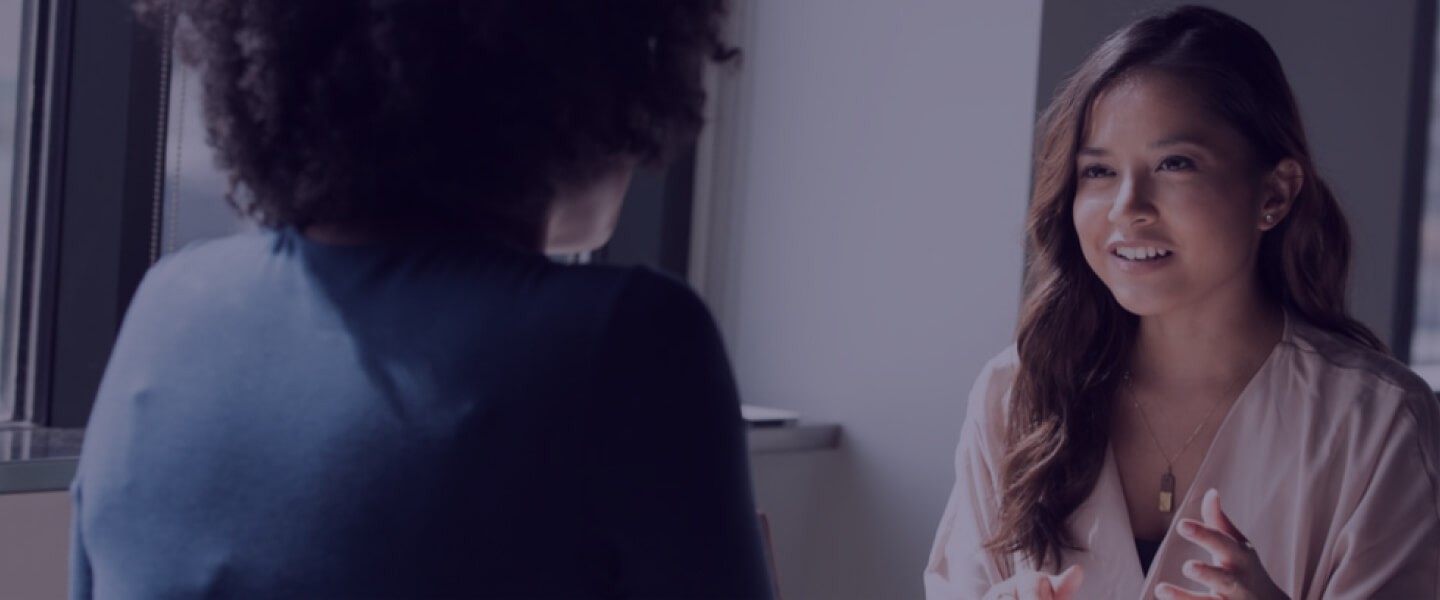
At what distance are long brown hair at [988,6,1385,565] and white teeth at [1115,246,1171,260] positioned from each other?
0.50 ft

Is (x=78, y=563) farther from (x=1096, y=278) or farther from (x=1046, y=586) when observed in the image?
(x=1096, y=278)

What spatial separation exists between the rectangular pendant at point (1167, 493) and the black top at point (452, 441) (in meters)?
1.27

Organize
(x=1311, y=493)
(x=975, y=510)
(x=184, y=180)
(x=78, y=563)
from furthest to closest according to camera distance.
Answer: (x=184, y=180) → (x=975, y=510) → (x=1311, y=493) → (x=78, y=563)

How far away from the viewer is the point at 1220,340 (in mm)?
1937

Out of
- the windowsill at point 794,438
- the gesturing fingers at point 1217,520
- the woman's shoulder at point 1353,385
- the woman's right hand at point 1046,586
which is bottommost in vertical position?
the windowsill at point 794,438

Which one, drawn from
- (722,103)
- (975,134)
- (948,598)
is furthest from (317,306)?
(722,103)

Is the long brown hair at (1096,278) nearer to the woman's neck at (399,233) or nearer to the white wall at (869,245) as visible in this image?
the white wall at (869,245)

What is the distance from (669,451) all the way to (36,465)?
1491 millimetres

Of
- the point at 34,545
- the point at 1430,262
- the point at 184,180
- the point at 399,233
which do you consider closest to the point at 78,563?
the point at 399,233

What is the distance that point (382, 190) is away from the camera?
0.82 meters

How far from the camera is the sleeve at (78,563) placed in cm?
91

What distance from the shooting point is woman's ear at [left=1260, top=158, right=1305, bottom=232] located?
1889mm

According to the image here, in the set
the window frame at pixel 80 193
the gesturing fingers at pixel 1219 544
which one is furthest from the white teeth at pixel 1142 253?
the window frame at pixel 80 193

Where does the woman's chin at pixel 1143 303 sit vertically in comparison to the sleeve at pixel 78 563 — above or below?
above
